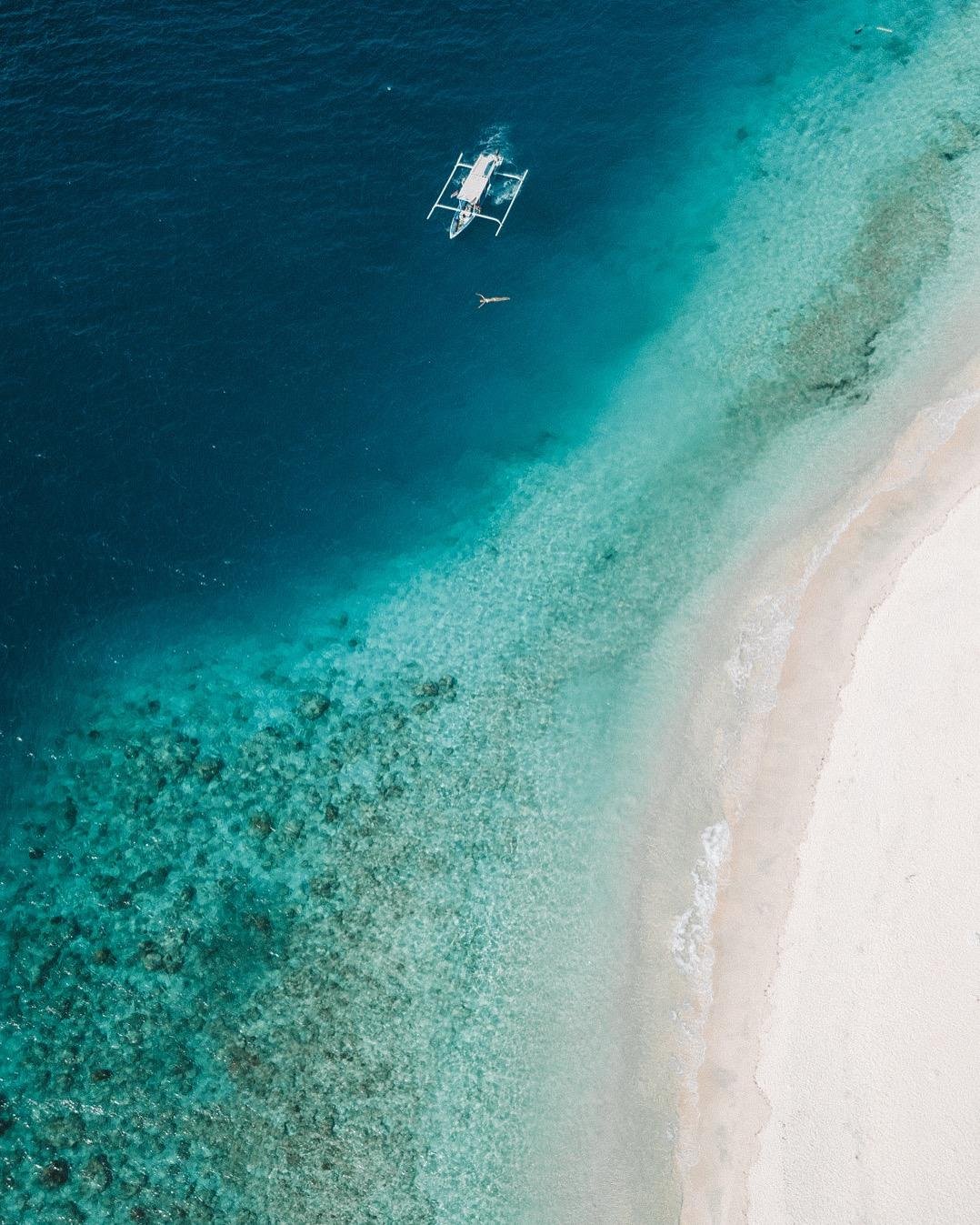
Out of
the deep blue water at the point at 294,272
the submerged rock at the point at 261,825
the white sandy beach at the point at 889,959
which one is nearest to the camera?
the white sandy beach at the point at 889,959

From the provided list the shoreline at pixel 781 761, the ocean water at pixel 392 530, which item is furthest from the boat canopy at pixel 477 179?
the shoreline at pixel 781 761

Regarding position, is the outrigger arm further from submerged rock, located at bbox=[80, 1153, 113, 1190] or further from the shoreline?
submerged rock, located at bbox=[80, 1153, 113, 1190]

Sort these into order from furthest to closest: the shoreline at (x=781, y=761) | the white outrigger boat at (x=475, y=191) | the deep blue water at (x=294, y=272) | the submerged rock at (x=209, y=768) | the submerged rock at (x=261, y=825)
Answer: the white outrigger boat at (x=475, y=191) → the deep blue water at (x=294, y=272) → the submerged rock at (x=209, y=768) → the submerged rock at (x=261, y=825) → the shoreline at (x=781, y=761)

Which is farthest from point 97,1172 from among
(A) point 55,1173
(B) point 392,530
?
(B) point 392,530

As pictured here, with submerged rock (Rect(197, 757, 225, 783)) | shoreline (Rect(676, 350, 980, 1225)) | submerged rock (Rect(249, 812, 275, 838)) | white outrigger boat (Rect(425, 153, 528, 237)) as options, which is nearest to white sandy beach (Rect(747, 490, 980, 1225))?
shoreline (Rect(676, 350, 980, 1225))

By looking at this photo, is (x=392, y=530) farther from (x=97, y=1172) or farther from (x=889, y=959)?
(x=97, y=1172)

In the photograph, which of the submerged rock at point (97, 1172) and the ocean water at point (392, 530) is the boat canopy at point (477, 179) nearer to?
the ocean water at point (392, 530)
